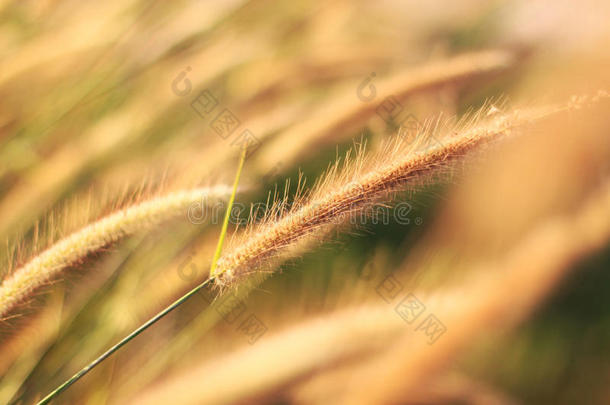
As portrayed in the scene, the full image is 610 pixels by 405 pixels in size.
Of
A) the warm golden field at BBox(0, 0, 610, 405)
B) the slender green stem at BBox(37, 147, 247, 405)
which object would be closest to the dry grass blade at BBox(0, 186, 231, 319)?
the warm golden field at BBox(0, 0, 610, 405)

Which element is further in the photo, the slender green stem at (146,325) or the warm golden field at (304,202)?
the warm golden field at (304,202)

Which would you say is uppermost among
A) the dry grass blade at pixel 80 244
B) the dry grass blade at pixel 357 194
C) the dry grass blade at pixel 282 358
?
the dry grass blade at pixel 80 244

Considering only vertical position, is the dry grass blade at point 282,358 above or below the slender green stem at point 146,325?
below

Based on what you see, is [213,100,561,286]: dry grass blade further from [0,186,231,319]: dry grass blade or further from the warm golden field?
[0,186,231,319]: dry grass blade

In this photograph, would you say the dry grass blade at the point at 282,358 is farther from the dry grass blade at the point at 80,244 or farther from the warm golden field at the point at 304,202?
the dry grass blade at the point at 80,244

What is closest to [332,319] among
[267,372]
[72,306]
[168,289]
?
[267,372]

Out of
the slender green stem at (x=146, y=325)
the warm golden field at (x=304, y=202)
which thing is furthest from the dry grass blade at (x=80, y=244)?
the slender green stem at (x=146, y=325)

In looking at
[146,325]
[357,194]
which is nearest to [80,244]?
[146,325]
